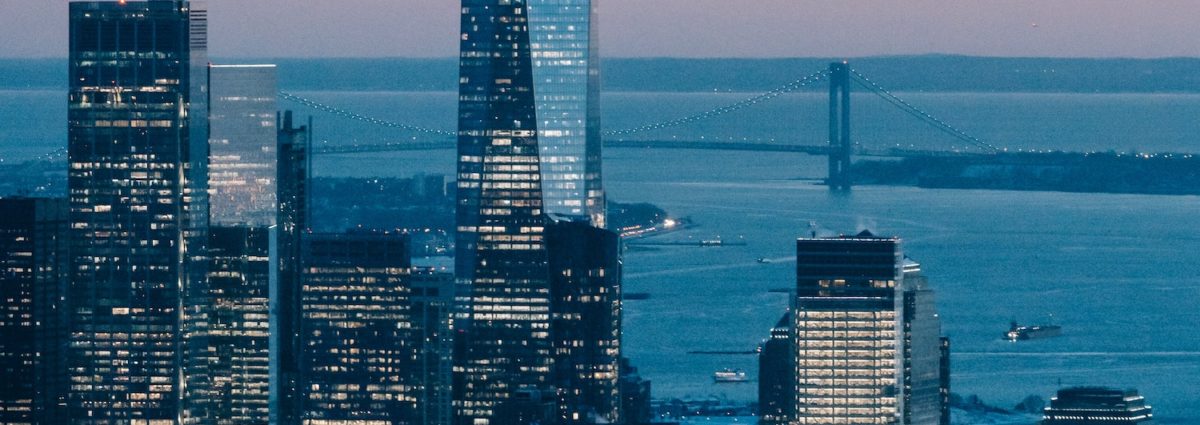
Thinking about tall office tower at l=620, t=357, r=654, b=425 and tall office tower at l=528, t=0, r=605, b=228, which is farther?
tall office tower at l=528, t=0, r=605, b=228

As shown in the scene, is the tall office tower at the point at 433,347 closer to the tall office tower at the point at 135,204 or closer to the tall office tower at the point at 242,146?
the tall office tower at the point at 135,204

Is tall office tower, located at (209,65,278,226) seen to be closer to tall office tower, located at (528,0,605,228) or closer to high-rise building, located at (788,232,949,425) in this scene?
tall office tower, located at (528,0,605,228)

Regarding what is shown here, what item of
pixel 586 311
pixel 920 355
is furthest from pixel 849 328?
pixel 586 311

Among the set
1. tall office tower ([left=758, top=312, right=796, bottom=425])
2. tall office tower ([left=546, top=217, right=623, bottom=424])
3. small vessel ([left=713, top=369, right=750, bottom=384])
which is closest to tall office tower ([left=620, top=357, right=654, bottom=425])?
tall office tower ([left=546, top=217, right=623, bottom=424])

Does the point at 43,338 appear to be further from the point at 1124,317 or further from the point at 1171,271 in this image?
the point at 1171,271

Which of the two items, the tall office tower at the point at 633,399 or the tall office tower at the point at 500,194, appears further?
the tall office tower at the point at 500,194

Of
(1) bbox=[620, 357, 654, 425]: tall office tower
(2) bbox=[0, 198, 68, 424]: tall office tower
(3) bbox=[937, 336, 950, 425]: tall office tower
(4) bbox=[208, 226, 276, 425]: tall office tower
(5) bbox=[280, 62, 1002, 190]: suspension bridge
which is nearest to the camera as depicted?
(2) bbox=[0, 198, 68, 424]: tall office tower

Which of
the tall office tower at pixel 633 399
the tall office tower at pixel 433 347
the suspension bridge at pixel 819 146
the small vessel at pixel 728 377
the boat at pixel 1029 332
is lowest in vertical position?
the small vessel at pixel 728 377

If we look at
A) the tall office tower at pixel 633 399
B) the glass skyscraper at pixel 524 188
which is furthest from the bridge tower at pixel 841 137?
the tall office tower at pixel 633 399
